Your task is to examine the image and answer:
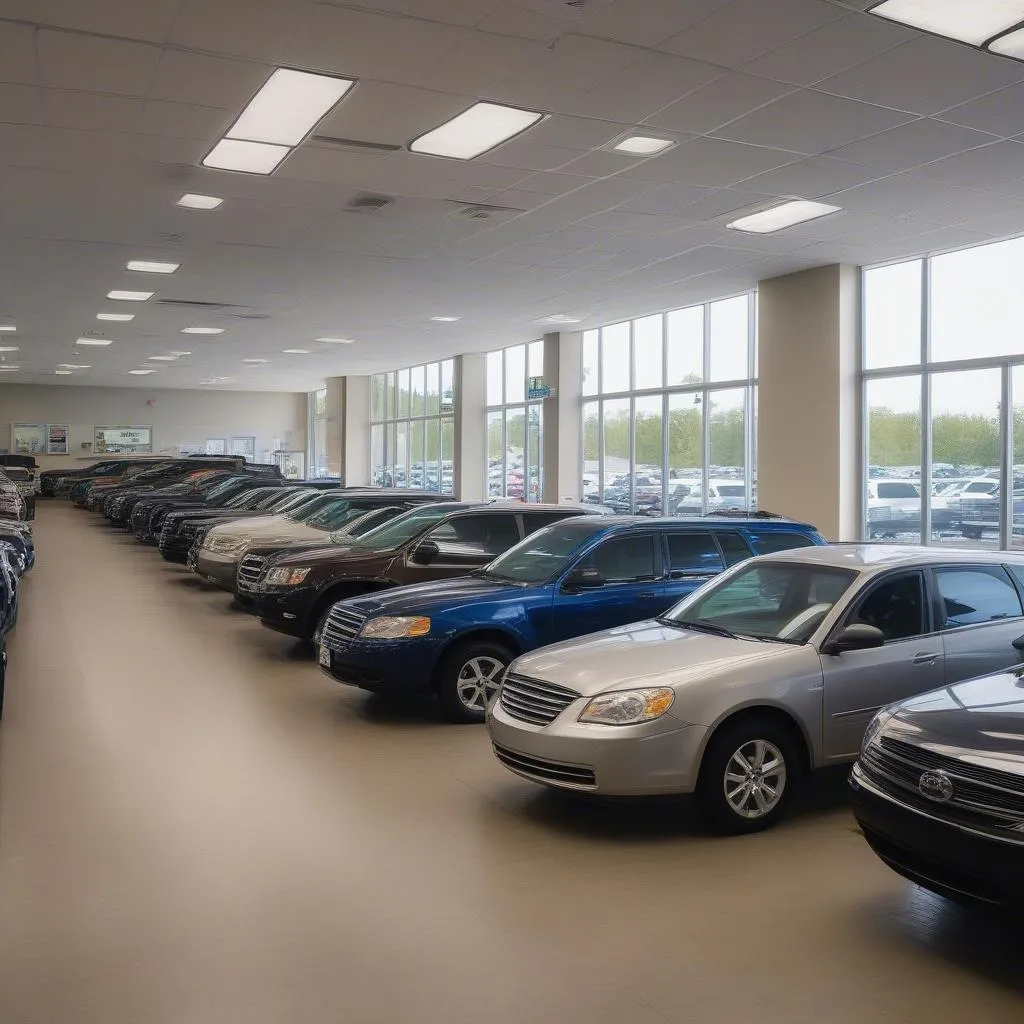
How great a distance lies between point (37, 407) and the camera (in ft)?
158

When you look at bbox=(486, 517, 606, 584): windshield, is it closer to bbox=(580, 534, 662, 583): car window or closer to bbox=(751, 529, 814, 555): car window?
bbox=(580, 534, 662, 583): car window

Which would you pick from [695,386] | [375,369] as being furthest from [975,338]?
[375,369]

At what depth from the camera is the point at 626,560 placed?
8.63m

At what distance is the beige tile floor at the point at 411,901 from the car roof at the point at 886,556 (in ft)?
4.60

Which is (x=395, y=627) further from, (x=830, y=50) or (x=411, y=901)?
(x=830, y=50)

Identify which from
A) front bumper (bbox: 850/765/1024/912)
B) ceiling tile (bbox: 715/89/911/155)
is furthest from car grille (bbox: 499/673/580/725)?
ceiling tile (bbox: 715/89/911/155)

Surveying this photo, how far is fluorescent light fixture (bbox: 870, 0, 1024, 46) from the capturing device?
22.9 ft

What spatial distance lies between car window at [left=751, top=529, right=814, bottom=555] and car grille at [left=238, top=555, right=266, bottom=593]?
19.1 feet

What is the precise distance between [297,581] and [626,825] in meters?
5.50

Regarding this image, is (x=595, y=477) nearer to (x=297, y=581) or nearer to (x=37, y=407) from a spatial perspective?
(x=297, y=581)

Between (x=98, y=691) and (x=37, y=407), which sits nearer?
(x=98, y=691)

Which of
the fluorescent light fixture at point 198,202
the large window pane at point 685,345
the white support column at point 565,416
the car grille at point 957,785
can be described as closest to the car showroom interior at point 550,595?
the car grille at point 957,785

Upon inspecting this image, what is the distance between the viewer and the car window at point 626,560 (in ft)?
28.1

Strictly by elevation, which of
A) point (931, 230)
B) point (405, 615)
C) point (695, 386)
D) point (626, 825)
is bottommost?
point (626, 825)
